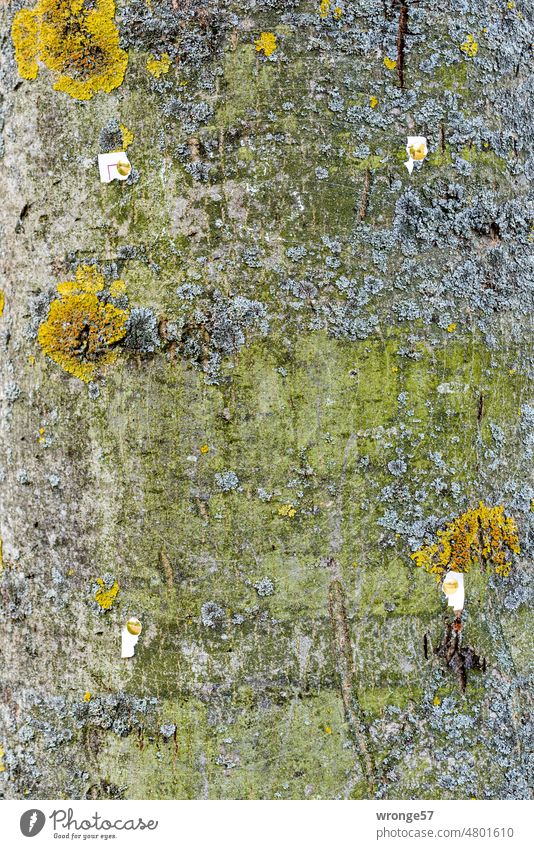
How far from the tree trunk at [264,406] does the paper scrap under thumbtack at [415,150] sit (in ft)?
0.06

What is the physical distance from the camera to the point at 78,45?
62.0 inches

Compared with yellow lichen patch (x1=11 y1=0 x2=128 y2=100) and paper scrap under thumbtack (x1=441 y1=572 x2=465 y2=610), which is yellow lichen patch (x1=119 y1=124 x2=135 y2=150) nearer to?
yellow lichen patch (x1=11 y1=0 x2=128 y2=100)

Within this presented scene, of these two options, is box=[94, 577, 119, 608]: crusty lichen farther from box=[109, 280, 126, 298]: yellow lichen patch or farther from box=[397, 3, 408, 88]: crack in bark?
box=[397, 3, 408, 88]: crack in bark

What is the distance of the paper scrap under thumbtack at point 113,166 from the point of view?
155cm

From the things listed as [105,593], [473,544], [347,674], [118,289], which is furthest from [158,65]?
[347,674]

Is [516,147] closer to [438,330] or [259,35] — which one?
[438,330]

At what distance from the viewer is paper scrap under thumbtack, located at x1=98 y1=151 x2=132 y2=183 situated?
155 centimetres

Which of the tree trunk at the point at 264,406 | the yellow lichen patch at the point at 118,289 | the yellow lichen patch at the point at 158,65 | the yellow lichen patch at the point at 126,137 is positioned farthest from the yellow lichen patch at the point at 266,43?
the yellow lichen patch at the point at 118,289

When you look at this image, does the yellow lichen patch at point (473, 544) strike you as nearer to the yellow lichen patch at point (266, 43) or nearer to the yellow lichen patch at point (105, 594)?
the yellow lichen patch at point (105, 594)

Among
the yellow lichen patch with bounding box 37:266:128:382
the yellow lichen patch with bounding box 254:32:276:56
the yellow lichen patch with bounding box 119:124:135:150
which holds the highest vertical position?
the yellow lichen patch with bounding box 254:32:276:56

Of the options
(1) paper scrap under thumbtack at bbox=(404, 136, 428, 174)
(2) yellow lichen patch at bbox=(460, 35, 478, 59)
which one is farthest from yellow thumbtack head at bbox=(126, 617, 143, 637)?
(2) yellow lichen patch at bbox=(460, 35, 478, 59)

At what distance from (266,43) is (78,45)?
0.42 m

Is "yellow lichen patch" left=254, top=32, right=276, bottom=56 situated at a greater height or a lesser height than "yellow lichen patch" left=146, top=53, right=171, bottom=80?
greater

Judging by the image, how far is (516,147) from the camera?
165 cm
